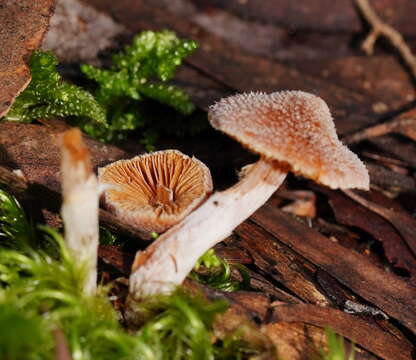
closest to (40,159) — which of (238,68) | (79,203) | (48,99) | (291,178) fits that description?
(48,99)

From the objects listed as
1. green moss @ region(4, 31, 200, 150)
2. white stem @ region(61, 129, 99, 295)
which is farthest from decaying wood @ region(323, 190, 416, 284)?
white stem @ region(61, 129, 99, 295)

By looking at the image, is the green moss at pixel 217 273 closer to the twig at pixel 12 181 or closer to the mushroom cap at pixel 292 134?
the mushroom cap at pixel 292 134

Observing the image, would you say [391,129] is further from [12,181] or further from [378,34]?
[12,181]

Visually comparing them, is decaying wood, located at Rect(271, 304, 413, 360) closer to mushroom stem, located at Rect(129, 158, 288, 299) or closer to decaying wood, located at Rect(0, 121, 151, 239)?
mushroom stem, located at Rect(129, 158, 288, 299)

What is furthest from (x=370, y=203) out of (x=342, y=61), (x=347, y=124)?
(x=342, y=61)

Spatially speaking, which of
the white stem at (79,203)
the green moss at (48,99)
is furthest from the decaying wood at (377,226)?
the white stem at (79,203)

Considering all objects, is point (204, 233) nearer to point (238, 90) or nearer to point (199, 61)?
point (238, 90)

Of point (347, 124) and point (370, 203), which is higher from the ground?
point (347, 124)
